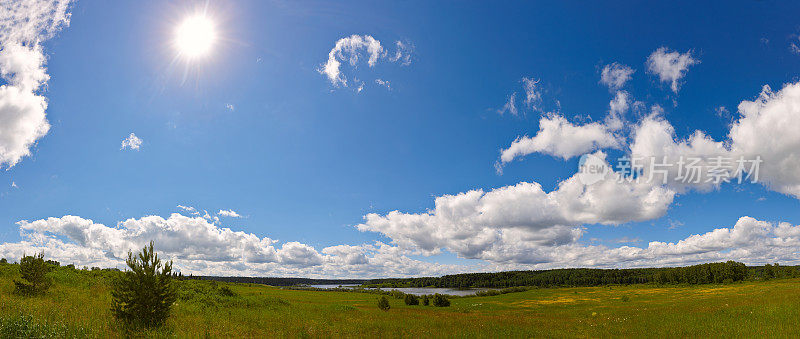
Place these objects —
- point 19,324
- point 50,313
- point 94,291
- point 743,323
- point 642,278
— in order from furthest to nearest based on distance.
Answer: point 642,278
point 94,291
point 743,323
point 50,313
point 19,324

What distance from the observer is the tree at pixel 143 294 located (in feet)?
48.1

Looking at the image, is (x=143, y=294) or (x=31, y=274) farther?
(x=31, y=274)

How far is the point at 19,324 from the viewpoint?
11844 millimetres

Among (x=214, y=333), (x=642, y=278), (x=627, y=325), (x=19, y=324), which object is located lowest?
(x=642, y=278)

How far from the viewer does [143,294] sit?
48.1 ft

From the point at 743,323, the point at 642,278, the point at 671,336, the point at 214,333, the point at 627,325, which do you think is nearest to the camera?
the point at 214,333

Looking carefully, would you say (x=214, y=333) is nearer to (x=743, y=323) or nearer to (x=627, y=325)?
(x=627, y=325)

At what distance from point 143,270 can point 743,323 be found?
31386mm

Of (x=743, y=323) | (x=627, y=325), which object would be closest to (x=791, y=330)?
(x=743, y=323)

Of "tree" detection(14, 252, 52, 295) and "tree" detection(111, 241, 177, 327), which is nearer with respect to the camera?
"tree" detection(111, 241, 177, 327)

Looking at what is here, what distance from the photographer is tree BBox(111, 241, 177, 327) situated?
14.7 metres

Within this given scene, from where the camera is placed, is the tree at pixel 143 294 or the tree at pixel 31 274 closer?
the tree at pixel 143 294

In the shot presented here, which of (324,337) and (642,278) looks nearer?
Result: (324,337)

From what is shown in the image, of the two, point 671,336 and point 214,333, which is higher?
point 214,333
